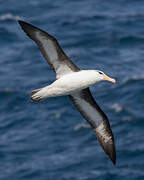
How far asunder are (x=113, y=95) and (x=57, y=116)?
360 cm

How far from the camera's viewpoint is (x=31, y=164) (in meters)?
33.8

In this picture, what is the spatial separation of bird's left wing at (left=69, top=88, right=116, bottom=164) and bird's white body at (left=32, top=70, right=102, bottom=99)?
1.48 m

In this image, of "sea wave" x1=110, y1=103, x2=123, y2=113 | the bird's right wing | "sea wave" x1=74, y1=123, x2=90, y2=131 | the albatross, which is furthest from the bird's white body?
"sea wave" x1=110, y1=103, x2=123, y2=113

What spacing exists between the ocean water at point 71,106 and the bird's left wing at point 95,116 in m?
10.3

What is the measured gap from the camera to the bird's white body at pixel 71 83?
19.6m

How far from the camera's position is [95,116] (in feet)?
71.6

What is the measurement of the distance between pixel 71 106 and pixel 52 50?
1639 centimetres

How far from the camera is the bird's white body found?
64.3 feet

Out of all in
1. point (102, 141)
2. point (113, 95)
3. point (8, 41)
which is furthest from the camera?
point (8, 41)

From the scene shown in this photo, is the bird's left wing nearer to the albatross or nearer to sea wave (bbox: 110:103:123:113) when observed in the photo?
the albatross

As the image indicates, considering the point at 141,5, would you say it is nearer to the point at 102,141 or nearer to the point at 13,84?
the point at 13,84

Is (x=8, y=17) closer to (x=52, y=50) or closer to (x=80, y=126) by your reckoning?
(x=80, y=126)

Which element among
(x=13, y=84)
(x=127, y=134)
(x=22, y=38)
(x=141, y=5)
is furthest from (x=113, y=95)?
(x=141, y=5)

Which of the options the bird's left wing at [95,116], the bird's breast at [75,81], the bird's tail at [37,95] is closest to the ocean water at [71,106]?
the bird's left wing at [95,116]
